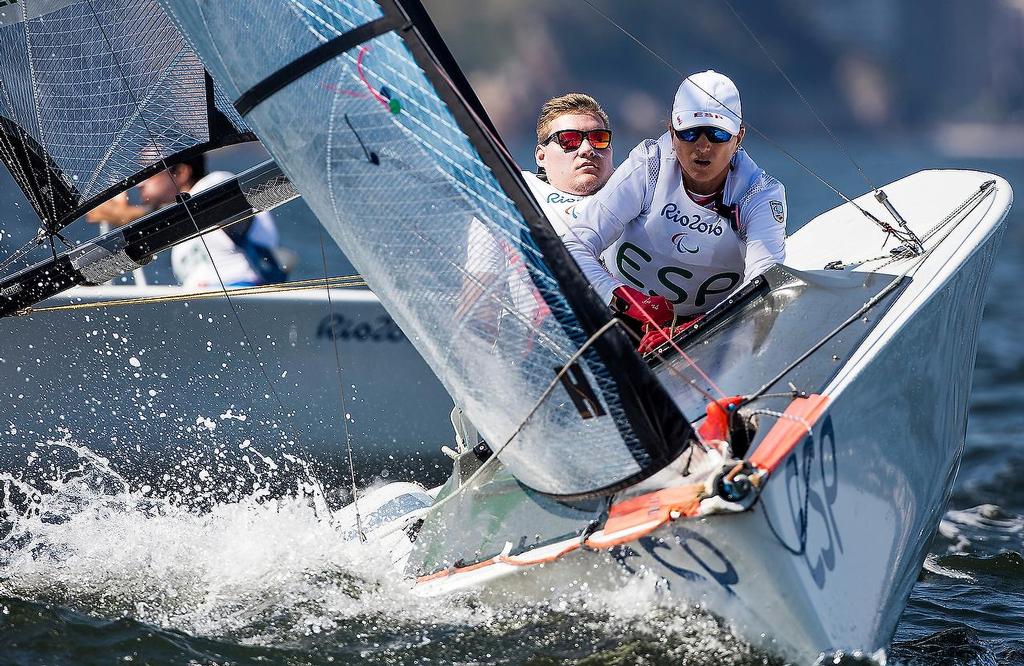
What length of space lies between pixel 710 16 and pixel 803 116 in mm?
5681

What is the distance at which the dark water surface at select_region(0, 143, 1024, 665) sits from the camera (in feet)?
8.54

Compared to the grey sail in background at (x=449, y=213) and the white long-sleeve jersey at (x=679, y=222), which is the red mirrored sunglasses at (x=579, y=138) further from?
the grey sail in background at (x=449, y=213)

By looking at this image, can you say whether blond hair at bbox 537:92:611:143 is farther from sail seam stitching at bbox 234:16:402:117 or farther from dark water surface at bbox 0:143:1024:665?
sail seam stitching at bbox 234:16:402:117

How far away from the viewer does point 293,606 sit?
2951 mm

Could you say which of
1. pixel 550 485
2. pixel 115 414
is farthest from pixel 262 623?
pixel 115 414

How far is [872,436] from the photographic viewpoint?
2.58m

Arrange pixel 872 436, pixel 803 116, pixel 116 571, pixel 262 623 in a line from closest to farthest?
1. pixel 872 436
2. pixel 262 623
3. pixel 116 571
4. pixel 803 116

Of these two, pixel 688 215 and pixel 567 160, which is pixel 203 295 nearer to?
pixel 567 160

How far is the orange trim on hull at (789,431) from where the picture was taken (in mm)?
2275

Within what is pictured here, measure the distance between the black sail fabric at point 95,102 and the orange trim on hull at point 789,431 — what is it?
6.09 feet

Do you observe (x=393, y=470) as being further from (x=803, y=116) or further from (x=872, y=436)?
→ (x=803, y=116)

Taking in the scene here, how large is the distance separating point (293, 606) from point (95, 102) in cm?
152

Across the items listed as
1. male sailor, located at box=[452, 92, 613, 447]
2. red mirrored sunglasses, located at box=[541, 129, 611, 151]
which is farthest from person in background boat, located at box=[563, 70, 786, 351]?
red mirrored sunglasses, located at box=[541, 129, 611, 151]

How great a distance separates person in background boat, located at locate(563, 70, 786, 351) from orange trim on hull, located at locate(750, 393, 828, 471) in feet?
2.48
